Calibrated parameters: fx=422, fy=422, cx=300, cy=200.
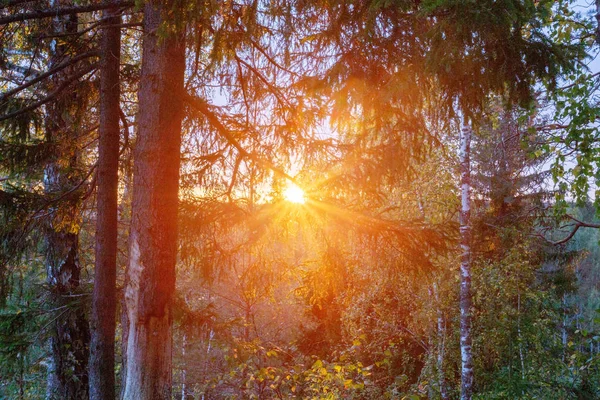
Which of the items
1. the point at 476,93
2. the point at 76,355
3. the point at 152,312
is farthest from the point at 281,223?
the point at 76,355

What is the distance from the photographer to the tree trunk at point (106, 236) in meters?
4.48

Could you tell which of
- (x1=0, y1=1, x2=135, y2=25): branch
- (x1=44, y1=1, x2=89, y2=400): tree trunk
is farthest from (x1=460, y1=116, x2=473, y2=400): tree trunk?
(x1=44, y1=1, x2=89, y2=400): tree trunk

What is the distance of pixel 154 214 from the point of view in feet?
11.5

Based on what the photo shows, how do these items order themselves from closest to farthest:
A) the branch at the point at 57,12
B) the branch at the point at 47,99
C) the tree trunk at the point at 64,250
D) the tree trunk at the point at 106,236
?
the branch at the point at 57,12
the branch at the point at 47,99
the tree trunk at the point at 106,236
the tree trunk at the point at 64,250

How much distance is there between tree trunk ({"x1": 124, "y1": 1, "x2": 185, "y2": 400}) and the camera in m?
3.35

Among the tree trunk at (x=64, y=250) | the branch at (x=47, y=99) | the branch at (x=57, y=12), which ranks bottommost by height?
the tree trunk at (x=64, y=250)

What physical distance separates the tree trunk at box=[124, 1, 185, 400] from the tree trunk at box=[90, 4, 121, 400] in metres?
1.18

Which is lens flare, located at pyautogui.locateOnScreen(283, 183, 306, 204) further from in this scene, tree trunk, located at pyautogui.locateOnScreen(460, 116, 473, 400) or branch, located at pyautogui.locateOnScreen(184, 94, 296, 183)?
tree trunk, located at pyautogui.locateOnScreen(460, 116, 473, 400)

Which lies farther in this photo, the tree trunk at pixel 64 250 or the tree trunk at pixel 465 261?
the tree trunk at pixel 465 261


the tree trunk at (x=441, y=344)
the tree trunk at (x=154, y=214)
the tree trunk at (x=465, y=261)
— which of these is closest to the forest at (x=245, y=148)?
the tree trunk at (x=154, y=214)

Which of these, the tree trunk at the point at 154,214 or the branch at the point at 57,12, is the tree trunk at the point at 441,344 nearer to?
the tree trunk at the point at 154,214

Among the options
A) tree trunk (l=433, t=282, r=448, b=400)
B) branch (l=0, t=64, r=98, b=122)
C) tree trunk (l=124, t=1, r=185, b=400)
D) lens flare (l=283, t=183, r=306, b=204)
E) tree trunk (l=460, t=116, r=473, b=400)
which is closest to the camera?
tree trunk (l=124, t=1, r=185, b=400)

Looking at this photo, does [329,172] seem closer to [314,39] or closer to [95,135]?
[314,39]

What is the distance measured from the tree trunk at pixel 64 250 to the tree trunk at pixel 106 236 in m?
0.73
